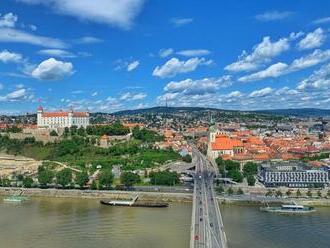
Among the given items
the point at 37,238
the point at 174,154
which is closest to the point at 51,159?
the point at 174,154

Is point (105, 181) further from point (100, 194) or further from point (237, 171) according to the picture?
point (237, 171)

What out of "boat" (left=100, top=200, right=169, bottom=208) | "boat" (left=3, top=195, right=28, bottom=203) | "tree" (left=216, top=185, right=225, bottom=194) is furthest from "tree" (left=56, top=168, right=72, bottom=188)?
"tree" (left=216, top=185, right=225, bottom=194)

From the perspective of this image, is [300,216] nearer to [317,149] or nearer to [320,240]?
[320,240]

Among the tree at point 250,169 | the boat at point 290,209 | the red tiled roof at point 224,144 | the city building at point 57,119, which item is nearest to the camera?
the boat at point 290,209

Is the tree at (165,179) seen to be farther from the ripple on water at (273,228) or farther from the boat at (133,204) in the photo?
the ripple on water at (273,228)

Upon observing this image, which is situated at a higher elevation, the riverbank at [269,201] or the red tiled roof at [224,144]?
the red tiled roof at [224,144]

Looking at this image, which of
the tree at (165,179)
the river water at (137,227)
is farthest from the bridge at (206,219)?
the tree at (165,179)

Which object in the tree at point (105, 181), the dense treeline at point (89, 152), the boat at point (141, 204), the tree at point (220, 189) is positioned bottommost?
the boat at point (141, 204)
